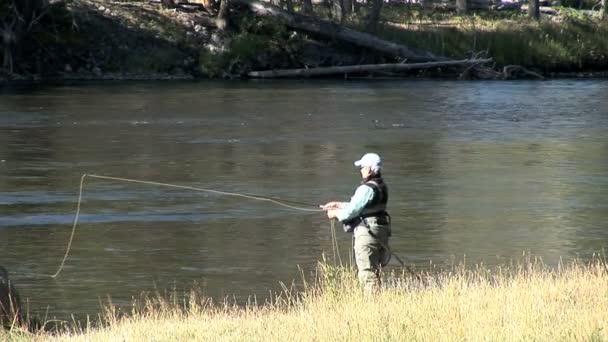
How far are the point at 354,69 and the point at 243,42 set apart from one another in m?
4.15

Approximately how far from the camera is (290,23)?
46938 mm

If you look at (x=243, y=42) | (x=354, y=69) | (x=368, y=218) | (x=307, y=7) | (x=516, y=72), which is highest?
(x=307, y=7)

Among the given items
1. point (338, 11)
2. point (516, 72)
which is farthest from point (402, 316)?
point (338, 11)

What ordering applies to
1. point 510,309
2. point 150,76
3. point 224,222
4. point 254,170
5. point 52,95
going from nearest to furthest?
point 510,309, point 224,222, point 254,170, point 52,95, point 150,76

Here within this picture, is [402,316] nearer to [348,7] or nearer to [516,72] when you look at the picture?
[516,72]

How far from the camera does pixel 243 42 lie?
1799 inches

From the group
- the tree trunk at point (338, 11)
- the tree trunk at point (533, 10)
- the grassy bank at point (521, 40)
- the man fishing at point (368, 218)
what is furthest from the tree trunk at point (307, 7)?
the man fishing at point (368, 218)

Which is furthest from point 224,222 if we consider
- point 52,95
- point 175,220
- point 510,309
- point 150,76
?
point 150,76

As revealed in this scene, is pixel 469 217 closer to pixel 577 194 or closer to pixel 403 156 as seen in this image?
pixel 577 194

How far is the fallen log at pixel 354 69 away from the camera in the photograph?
4500 cm

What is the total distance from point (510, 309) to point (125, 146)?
16.0 metres

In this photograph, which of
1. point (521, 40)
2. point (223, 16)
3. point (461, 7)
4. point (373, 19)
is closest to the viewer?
point (521, 40)

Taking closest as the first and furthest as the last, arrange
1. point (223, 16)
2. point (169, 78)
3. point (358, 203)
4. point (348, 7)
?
point (358, 203)
point (169, 78)
point (223, 16)
point (348, 7)

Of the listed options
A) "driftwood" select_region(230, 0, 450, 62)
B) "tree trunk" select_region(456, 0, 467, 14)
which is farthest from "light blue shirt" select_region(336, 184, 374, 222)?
"tree trunk" select_region(456, 0, 467, 14)
